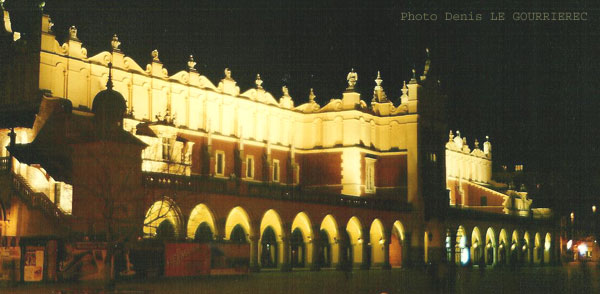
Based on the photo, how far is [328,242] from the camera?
7044 centimetres

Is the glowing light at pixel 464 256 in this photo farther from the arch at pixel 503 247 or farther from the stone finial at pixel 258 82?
the stone finial at pixel 258 82

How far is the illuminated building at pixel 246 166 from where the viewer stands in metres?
47.0

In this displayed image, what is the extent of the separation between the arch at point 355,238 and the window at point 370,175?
255 inches

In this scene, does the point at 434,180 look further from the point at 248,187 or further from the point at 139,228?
the point at 139,228

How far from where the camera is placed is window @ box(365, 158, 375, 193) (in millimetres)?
76125

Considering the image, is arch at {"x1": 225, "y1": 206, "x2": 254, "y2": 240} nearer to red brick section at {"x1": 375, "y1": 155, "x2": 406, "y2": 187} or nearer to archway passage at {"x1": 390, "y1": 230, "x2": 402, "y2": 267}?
archway passage at {"x1": 390, "y1": 230, "x2": 402, "y2": 267}

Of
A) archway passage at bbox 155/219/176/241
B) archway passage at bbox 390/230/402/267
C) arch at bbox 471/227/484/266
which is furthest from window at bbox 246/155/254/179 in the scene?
arch at bbox 471/227/484/266

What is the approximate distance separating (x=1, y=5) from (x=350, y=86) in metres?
29.1

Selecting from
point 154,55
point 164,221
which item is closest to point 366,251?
point 164,221

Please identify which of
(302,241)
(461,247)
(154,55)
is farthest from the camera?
(461,247)

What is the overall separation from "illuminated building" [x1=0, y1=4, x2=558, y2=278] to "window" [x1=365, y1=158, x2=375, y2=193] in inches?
5.4

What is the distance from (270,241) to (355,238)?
269 inches

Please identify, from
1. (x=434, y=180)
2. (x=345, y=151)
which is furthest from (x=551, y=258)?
(x=345, y=151)

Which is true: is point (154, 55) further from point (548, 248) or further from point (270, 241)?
point (548, 248)
